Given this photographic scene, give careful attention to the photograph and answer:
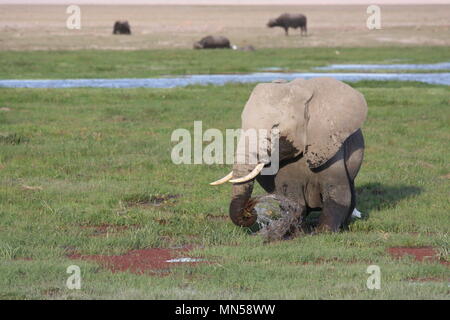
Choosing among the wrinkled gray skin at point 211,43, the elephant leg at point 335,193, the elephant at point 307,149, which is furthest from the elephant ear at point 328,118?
the wrinkled gray skin at point 211,43

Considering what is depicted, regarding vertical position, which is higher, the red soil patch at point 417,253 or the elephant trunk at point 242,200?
the elephant trunk at point 242,200

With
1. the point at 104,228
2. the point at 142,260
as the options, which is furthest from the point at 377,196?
the point at 142,260

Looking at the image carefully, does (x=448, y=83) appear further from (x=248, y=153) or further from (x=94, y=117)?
(x=248, y=153)

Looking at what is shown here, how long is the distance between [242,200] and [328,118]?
1.31 meters

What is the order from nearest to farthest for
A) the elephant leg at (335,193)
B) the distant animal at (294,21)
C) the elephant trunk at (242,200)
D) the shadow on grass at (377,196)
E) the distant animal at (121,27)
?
1. the elephant trunk at (242,200)
2. the elephant leg at (335,193)
3. the shadow on grass at (377,196)
4. the distant animal at (121,27)
5. the distant animal at (294,21)

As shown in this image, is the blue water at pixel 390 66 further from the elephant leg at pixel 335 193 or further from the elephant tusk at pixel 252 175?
the elephant tusk at pixel 252 175

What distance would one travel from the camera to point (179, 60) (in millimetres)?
38688

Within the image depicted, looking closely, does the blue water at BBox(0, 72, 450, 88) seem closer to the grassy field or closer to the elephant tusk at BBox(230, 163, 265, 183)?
the grassy field

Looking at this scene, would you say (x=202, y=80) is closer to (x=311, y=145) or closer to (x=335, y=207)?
(x=335, y=207)

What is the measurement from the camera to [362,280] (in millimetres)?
7645

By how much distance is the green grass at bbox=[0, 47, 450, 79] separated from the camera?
32.7 m

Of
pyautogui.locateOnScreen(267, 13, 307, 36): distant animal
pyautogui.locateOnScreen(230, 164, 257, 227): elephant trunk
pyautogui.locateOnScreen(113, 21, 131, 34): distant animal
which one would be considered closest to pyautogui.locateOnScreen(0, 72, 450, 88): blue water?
pyautogui.locateOnScreen(230, 164, 257, 227): elephant trunk

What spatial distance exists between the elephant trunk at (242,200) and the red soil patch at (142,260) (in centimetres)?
63

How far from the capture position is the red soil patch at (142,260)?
8.22 m
